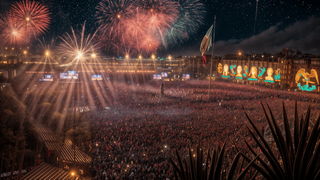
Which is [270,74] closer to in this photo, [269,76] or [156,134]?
[269,76]

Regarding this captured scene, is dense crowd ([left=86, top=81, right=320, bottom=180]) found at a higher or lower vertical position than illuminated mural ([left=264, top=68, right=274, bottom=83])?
lower

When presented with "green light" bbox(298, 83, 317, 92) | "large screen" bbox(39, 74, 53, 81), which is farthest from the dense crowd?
"large screen" bbox(39, 74, 53, 81)

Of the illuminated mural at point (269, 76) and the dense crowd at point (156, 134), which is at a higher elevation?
the illuminated mural at point (269, 76)

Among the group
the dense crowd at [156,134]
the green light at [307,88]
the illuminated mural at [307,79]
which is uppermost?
the illuminated mural at [307,79]

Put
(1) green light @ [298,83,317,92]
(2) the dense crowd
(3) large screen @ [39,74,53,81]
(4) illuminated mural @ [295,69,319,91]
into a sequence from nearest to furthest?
(2) the dense crowd, (1) green light @ [298,83,317,92], (4) illuminated mural @ [295,69,319,91], (3) large screen @ [39,74,53,81]

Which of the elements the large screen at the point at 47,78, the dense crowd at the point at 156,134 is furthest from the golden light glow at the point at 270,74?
the large screen at the point at 47,78

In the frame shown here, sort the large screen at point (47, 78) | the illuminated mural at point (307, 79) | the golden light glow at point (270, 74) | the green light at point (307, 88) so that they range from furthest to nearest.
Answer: the golden light glow at point (270, 74) < the large screen at point (47, 78) < the illuminated mural at point (307, 79) < the green light at point (307, 88)

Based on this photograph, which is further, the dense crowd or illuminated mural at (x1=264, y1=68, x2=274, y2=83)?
illuminated mural at (x1=264, y1=68, x2=274, y2=83)

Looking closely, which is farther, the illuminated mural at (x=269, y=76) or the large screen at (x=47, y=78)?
the illuminated mural at (x=269, y=76)

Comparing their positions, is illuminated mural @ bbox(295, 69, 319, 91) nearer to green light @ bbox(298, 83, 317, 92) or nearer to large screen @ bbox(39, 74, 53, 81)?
green light @ bbox(298, 83, 317, 92)

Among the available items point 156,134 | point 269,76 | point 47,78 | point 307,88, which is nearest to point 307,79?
point 307,88

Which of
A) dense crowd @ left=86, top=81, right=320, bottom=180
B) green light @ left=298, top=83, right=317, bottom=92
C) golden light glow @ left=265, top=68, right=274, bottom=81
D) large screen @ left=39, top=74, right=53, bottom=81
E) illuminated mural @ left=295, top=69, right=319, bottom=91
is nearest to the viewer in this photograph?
dense crowd @ left=86, top=81, right=320, bottom=180

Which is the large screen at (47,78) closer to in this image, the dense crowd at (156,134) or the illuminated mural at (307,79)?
the dense crowd at (156,134)
